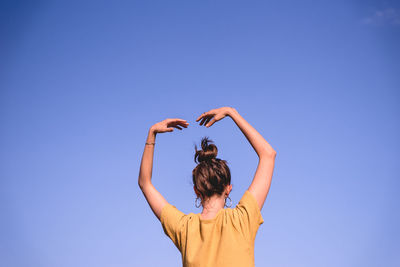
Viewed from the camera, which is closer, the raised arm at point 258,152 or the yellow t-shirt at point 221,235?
the yellow t-shirt at point 221,235

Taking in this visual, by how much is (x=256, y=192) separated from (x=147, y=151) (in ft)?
3.86

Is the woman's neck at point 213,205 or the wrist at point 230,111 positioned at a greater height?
the wrist at point 230,111

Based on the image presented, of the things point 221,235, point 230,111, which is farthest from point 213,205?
point 230,111

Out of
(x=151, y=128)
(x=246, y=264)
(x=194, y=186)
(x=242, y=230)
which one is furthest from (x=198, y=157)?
(x=246, y=264)

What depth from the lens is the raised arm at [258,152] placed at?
3393 millimetres

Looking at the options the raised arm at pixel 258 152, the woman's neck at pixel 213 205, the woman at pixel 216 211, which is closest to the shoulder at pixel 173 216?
the woman at pixel 216 211

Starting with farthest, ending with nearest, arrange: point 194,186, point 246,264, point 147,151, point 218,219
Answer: point 147,151 → point 194,186 → point 218,219 → point 246,264

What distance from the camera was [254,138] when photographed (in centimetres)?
361

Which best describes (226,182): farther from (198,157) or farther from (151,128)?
(151,128)

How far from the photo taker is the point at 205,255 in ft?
10.5

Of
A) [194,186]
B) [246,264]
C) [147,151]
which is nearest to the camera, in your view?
[246,264]

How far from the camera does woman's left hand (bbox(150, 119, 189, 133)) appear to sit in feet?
13.0

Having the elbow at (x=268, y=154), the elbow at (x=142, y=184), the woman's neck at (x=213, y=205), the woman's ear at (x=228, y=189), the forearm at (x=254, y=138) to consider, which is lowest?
the woman's neck at (x=213, y=205)

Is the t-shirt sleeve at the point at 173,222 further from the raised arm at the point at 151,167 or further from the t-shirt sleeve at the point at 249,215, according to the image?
the t-shirt sleeve at the point at 249,215
